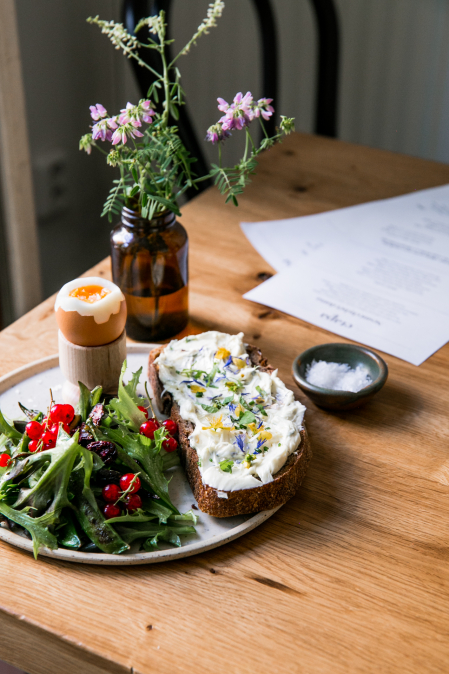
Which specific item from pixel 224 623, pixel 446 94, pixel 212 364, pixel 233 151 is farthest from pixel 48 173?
pixel 224 623

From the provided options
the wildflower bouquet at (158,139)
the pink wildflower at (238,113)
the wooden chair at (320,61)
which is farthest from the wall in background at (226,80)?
the pink wildflower at (238,113)

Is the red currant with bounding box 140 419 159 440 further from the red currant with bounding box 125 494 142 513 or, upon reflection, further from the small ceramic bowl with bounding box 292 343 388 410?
the small ceramic bowl with bounding box 292 343 388 410

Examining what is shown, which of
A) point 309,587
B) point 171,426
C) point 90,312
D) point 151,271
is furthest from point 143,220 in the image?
point 309,587

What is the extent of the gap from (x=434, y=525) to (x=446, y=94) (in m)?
1.89

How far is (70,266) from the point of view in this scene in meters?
2.54

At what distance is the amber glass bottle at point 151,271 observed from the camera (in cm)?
103

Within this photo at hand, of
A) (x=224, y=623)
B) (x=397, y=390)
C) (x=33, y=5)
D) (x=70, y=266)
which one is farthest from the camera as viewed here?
(x=70, y=266)

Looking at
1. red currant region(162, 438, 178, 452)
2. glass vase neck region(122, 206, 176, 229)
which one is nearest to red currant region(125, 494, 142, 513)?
red currant region(162, 438, 178, 452)

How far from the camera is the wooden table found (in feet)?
2.19

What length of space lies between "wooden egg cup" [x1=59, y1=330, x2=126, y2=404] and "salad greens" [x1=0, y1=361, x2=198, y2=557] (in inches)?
3.8

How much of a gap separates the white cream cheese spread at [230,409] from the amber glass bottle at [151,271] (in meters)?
0.13

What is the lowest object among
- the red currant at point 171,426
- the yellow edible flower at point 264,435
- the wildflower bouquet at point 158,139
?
the red currant at point 171,426

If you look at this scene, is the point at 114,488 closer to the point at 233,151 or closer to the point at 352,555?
the point at 352,555

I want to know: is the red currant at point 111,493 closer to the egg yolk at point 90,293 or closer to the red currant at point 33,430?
the red currant at point 33,430
